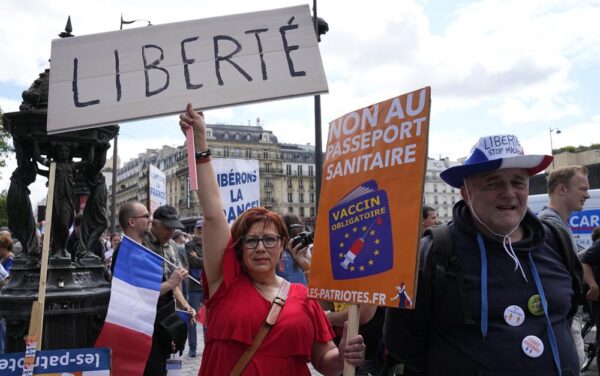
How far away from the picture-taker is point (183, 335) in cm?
432

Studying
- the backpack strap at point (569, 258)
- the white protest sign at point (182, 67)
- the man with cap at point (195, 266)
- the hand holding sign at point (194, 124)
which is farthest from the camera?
the man with cap at point (195, 266)

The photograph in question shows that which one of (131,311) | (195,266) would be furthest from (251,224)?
(195,266)

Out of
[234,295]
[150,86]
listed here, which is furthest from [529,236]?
[150,86]

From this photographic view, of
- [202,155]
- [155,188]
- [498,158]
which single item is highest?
[155,188]

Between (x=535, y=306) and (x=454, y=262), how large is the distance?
0.38 meters

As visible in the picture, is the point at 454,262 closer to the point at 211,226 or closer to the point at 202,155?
the point at 211,226

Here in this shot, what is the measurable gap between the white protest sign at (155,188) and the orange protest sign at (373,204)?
8682 mm

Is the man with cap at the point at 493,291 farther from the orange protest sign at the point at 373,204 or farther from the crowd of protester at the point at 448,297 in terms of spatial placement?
the orange protest sign at the point at 373,204

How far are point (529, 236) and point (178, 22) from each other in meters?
2.23

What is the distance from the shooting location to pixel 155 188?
456 inches

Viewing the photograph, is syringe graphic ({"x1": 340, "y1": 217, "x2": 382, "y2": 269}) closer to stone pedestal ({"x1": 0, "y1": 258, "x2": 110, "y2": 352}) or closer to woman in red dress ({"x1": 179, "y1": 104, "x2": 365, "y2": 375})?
woman in red dress ({"x1": 179, "y1": 104, "x2": 365, "y2": 375})

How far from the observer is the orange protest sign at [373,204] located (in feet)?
7.59

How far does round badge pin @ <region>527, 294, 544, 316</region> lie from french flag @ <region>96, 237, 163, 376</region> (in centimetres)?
277

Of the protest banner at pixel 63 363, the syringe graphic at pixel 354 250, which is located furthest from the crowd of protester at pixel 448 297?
the protest banner at pixel 63 363
